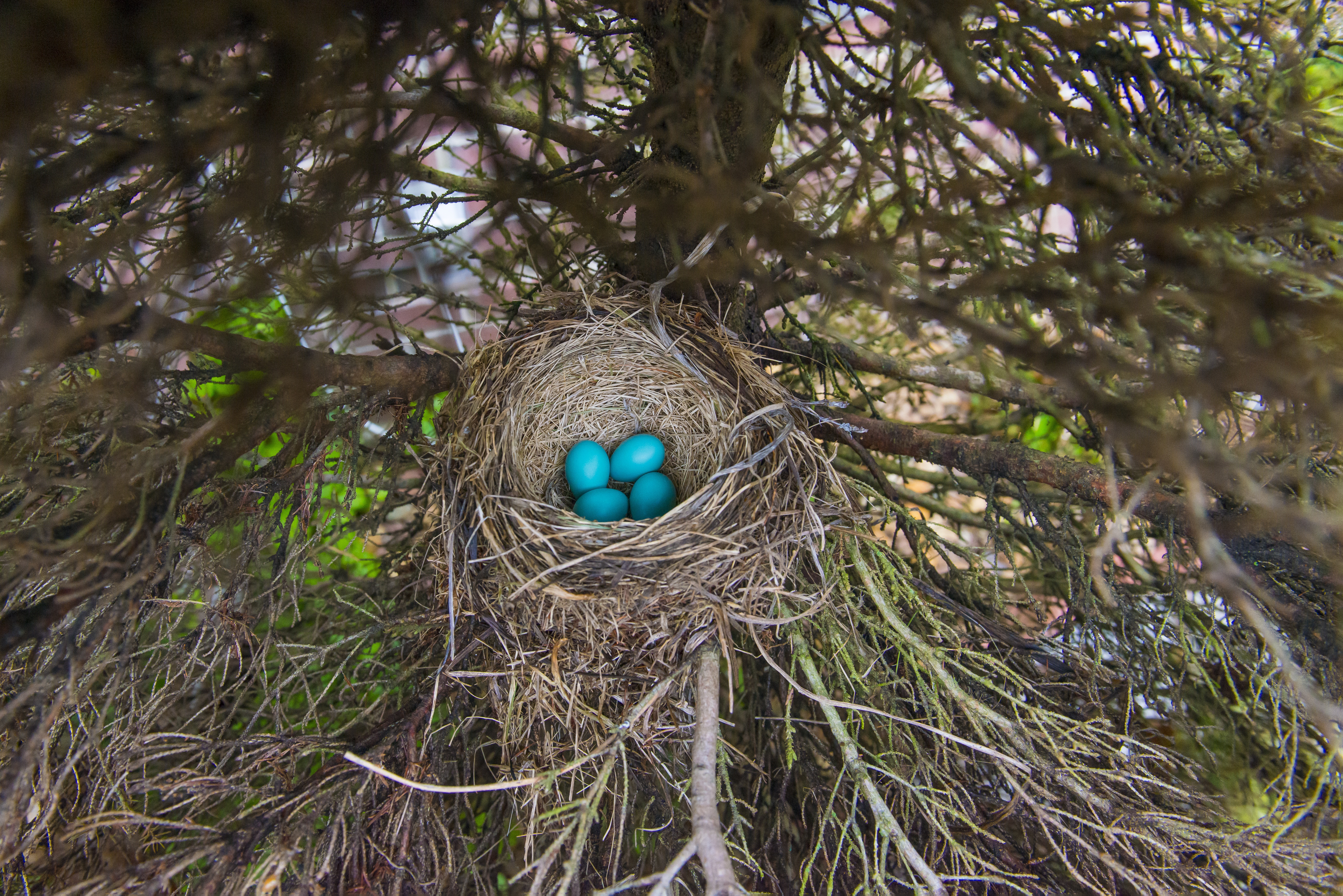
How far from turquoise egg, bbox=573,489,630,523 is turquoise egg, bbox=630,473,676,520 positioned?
0.13 feet

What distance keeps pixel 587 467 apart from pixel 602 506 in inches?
6.3

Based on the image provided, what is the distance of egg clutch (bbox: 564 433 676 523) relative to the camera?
1.98 metres

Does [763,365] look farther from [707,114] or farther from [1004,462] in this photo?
[707,114]

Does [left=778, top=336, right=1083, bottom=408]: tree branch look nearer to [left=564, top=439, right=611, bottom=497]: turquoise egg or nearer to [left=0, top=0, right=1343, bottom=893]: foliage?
[left=0, top=0, right=1343, bottom=893]: foliage

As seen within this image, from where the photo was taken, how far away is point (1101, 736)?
166cm

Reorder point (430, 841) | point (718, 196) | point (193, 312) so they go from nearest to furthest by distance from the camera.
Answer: point (718, 196), point (430, 841), point (193, 312)

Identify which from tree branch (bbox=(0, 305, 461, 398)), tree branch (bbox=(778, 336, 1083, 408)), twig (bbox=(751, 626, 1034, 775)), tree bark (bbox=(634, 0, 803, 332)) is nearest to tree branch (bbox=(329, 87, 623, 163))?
tree bark (bbox=(634, 0, 803, 332))

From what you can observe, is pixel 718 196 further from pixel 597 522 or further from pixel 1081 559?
pixel 1081 559

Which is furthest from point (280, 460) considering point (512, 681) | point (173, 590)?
point (512, 681)

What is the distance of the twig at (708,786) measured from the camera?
43.6 inches

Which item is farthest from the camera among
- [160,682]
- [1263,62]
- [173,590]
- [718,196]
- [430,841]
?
[160,682]

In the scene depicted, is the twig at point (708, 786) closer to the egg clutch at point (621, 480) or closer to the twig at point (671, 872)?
the twig at point (671, 872)

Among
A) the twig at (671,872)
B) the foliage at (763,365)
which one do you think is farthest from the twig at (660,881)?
→ the foliage at (763,365)

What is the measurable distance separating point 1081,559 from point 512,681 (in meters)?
1.37
